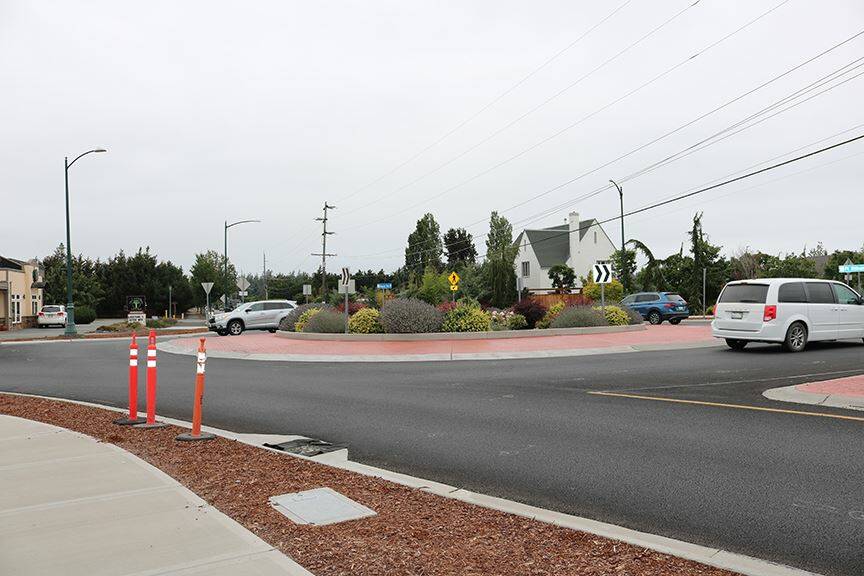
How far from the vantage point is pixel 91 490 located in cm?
552

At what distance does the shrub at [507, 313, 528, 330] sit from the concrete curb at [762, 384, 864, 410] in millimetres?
14923

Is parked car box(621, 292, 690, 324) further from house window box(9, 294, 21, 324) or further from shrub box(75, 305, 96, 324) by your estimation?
shrub box(75, 305, 96, 324)

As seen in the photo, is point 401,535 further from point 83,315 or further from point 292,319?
point 83,315

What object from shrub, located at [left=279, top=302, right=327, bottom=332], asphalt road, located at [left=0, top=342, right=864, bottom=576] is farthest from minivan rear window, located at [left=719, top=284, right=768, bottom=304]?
shrub, located at [left=279, top=302, right=327, bottom=332]

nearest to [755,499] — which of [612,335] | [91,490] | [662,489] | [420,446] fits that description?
[662,489]

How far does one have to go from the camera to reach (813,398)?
1001 centimetres

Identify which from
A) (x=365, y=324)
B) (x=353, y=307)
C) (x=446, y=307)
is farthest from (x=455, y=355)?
(x=353, y=307)

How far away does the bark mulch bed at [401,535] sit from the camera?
3.92m

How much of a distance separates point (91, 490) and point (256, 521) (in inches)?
68.5

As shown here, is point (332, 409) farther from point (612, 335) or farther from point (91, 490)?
point (612, 335)

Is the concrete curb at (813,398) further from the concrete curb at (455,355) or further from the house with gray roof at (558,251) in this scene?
the house with gray roof at (558,251)

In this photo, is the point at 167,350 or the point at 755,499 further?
the point at 167,350

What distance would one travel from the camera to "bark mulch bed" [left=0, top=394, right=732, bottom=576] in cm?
392

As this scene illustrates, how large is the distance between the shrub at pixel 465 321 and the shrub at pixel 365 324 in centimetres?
239
